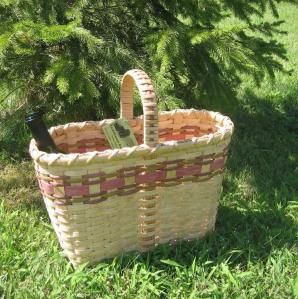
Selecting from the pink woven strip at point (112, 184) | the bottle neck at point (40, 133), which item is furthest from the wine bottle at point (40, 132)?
the pink woven strip at point (112, 184)

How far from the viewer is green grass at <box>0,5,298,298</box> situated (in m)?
2.04

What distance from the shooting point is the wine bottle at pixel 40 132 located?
2.06 meters

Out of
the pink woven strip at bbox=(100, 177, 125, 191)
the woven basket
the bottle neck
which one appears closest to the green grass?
the woven basket

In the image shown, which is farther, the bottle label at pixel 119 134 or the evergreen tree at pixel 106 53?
the evergreen tree at pixel 106 53

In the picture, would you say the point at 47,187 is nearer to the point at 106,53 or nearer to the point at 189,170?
the point at 189,170

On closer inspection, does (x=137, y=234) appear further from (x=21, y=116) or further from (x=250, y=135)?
(x=250, y=135)

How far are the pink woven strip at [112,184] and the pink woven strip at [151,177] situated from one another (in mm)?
73

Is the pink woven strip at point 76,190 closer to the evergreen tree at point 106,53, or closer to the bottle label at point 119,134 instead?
the bottle label at point 119,134

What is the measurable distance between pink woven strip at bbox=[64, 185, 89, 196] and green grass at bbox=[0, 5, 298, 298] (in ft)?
1.15

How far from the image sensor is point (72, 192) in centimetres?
197

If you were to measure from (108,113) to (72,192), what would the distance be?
3.51 feet

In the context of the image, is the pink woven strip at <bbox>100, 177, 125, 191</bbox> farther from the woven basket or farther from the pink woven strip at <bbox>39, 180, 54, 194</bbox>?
the pink woven strip at <bbox>39, 180, 54, 194</bbox>

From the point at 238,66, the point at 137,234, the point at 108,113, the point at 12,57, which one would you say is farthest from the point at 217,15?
the point at 137,234

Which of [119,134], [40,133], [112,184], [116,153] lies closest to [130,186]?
[112,184]
